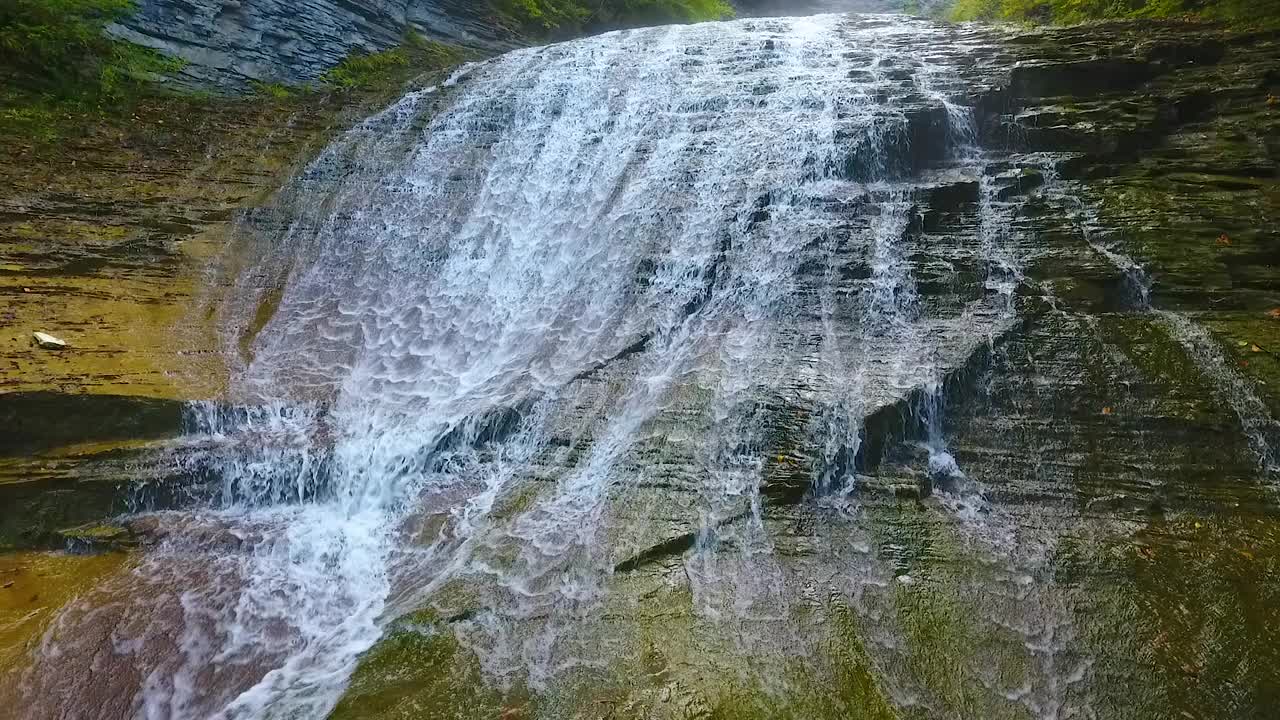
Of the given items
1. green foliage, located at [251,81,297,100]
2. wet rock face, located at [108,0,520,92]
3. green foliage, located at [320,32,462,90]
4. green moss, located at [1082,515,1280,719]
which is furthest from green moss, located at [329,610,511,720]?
green foliage, located at [320,32,462,90]

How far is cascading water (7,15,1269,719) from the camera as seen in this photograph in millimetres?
4973

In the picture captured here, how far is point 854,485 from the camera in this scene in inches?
227

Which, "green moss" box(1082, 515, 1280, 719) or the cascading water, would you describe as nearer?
"green moss" box(1082, 515, 1280, 719)

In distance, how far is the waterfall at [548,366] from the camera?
5.16m

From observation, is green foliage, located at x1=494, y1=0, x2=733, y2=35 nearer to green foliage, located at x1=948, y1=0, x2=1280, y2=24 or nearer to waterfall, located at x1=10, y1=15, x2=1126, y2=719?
waterfall, located at x1=10, y1=15, x2=1126, y2=719

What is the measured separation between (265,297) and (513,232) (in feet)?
10.8

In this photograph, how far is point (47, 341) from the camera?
6.58m

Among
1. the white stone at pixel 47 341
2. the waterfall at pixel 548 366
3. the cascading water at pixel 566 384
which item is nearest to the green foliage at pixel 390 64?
the waterfall at pixel 548 366

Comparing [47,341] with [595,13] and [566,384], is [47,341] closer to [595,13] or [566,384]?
[566,384]

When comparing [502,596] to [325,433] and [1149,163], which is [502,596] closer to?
[325,433]

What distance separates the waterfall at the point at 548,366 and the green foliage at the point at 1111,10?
144 inches

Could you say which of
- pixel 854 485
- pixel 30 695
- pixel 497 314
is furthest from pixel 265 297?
pixel 854 485

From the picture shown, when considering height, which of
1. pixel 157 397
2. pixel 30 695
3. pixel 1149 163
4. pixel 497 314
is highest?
pixel 1149 163

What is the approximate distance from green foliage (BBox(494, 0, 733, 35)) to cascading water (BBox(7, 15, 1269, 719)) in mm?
7109
